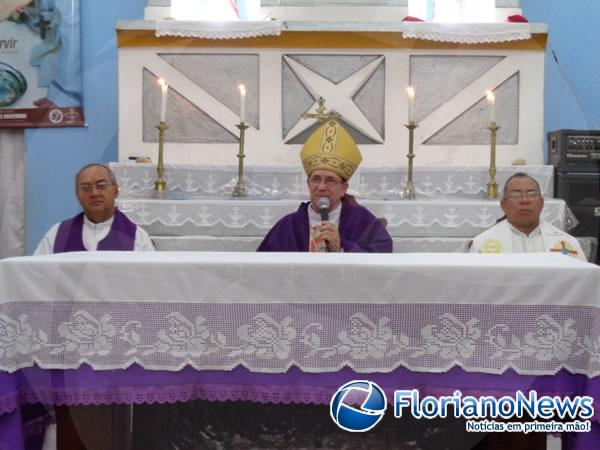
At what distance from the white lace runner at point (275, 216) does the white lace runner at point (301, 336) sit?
2.21 m

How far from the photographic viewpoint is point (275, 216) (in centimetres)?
445

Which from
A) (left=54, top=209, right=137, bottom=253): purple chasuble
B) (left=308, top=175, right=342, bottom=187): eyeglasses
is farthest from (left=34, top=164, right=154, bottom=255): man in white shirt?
(left=308, top=175, right=342, bottom=187): eyeglasses

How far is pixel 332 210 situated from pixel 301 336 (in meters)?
1.53

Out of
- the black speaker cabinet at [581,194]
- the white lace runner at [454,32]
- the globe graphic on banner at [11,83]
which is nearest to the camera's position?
the black speaker cabinet at [581,194]

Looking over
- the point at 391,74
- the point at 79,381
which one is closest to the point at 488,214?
the point at 391,74

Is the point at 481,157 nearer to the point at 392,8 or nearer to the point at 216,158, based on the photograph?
the point at 392,8

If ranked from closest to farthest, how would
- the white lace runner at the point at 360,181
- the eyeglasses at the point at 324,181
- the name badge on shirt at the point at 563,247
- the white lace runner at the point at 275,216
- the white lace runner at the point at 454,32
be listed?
the eyeglasses at the point at 324,181
the name badge on shirt at the point at 563,247
the white lace runner at the point at 275,216
the white lace runner at the point at 360,181
the white lace runner at the point at 454,32

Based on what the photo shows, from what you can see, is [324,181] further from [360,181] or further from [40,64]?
[40,64]

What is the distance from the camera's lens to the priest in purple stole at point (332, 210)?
359 cm

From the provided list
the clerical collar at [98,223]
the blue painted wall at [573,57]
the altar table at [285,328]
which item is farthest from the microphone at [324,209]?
the blue painted wall at [573,57]

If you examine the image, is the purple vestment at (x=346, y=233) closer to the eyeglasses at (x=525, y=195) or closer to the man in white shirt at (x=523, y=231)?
the man in white shirt at (x=523, y=231)

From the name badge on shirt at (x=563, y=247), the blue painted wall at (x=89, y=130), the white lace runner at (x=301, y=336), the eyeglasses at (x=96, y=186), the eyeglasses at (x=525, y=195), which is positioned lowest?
the white lace runner at (x=301, y=336)

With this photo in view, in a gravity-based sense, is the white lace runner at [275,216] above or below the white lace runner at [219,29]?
below

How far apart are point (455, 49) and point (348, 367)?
12.6 ft
